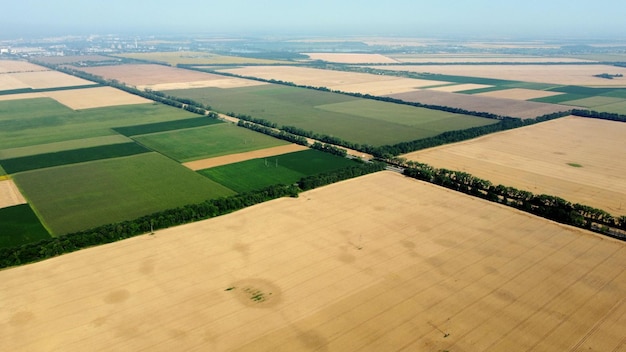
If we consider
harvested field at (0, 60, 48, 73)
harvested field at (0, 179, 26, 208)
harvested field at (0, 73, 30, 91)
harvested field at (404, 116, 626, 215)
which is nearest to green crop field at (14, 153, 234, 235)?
harvested field at (0, 179, 26, 208)

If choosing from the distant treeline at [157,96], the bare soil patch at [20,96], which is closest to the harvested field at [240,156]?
the distant treeline at [157,96]

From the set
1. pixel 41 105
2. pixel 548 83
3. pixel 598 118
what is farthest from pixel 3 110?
pixel 548 83

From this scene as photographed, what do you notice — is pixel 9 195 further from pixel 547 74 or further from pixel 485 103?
pixel 547 74

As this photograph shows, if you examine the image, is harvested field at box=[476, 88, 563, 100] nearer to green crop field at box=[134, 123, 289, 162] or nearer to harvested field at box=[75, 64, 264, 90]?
harvested field at box=[75, 64, 264, 90]

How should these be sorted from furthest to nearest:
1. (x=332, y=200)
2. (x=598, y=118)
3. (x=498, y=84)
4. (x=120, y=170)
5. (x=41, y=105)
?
1. (x=498, y=84)
2. (x=41, y=105)
3. (x=598, y=118)
4. (x=120, y=170)
5. (x=332, y=200)

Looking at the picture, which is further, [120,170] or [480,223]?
[120,170]

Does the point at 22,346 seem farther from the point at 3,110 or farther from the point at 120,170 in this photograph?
the point at 3,110

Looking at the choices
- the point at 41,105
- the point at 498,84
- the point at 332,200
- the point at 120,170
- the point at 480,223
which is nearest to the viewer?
the point at 480,223

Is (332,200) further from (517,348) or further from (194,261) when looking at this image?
(517,348)
